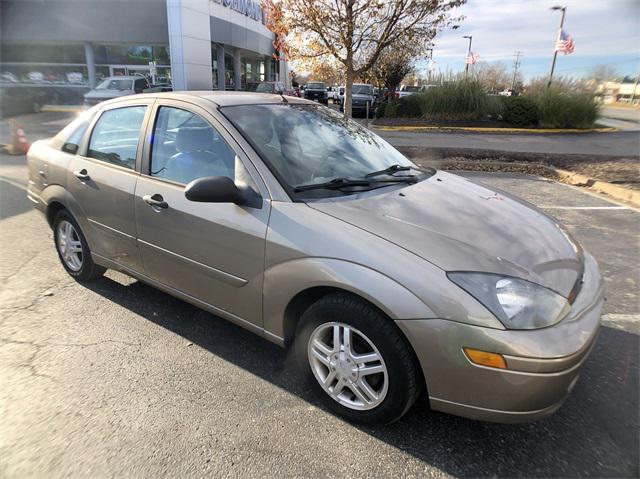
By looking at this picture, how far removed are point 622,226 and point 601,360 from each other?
372 cm

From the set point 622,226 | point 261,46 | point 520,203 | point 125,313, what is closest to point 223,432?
point 125,313

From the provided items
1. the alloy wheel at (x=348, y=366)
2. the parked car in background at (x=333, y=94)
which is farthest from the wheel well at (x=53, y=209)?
the parked car in background at (x=333, y=94)

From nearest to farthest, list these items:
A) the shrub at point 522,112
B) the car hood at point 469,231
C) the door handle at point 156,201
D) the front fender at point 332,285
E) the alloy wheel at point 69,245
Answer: the front fender at point 332,285 < the car hood at point 469,231 < the door handle at point 156,201 < the alloy wheel at point 69,245 < the shrub at point 522,112

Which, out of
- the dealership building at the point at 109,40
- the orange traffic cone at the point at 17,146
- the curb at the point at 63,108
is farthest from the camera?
the dealership building at the point at 109,40

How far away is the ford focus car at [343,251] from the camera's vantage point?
2.01 metres

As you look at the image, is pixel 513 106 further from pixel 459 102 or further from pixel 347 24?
pixel 347 24

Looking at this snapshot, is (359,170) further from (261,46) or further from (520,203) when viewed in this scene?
(261,46)

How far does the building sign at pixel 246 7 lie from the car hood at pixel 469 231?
28.7m

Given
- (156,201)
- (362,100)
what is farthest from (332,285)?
(362,100)

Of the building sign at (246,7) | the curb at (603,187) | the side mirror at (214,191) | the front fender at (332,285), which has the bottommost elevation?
the curb at (603,187)

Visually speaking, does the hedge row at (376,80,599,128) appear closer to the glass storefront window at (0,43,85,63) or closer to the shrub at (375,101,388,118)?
the shrub at (375,101,388,118)

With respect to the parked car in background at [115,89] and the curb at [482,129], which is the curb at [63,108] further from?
the curb at [482,129]

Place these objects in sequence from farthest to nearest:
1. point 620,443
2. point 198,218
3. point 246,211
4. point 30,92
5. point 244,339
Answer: point 30,92 → point 244,339 → point 198,218 → point 246,211 → point 620,443

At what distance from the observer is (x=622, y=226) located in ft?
19.4
